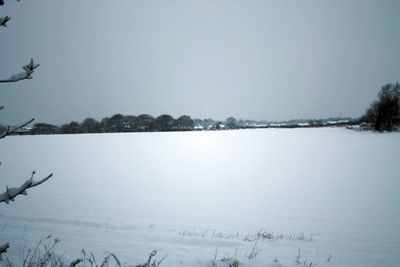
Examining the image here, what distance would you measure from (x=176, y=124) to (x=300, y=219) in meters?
112

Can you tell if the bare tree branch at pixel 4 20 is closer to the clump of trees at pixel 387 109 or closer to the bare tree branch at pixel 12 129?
the bare tree branch at pixel 12 129

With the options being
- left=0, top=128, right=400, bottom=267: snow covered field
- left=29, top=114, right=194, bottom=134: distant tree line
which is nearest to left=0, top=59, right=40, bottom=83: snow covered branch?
left=0, top=128, right=400, bottom=267: snow covered field

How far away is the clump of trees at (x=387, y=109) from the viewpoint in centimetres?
6731

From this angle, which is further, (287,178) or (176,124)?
(176,124)

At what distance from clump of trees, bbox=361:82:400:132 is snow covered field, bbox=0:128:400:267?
176 ft

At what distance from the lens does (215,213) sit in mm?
11188

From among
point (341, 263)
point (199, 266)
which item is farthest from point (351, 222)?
point (199, 266)

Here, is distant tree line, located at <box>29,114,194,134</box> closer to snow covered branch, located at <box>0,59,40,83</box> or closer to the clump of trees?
the clump of trees

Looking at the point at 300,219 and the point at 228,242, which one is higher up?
the point at 228,242

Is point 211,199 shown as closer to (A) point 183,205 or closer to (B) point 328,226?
(A) point 183,205

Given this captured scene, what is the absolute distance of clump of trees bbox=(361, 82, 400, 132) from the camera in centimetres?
6731

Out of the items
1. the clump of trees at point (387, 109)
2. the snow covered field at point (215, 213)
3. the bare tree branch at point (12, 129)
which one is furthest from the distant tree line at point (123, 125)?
the bare tree branch at point (12, 129)

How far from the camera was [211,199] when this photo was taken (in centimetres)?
1366

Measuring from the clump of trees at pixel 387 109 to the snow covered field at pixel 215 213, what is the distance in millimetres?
53563
